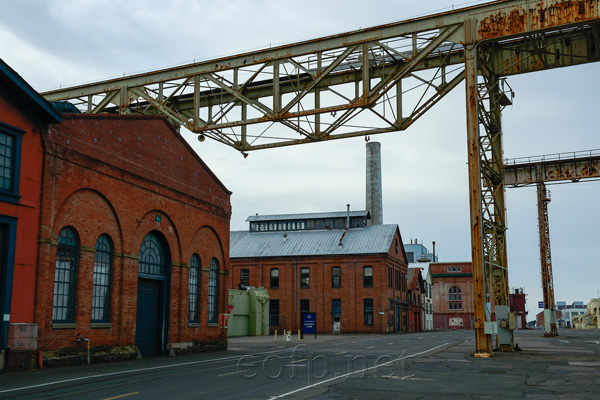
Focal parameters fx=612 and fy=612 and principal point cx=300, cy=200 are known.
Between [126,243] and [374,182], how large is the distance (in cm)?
5068

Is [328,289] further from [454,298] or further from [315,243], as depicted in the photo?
[454,298]

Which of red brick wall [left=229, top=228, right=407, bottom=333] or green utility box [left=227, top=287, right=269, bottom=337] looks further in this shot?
red brick wall [left=229, top=228, right=407, bottom=333]

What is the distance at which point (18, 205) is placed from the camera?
1781 cm

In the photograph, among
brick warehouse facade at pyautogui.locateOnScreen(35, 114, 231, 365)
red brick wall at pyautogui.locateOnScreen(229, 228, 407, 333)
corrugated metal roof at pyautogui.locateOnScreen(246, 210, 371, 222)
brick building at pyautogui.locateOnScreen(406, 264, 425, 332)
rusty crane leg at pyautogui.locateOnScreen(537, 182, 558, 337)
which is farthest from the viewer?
brick building at pyautogui.locateOnScreen(406, 264, 425, 332)

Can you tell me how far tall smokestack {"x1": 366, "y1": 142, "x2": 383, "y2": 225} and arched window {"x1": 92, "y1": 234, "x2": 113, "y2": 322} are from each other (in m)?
50.7

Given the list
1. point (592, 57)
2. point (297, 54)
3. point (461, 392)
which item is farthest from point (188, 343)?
point (592, 57)

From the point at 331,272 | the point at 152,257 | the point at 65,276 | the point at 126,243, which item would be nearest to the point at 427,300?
the point at 331,272

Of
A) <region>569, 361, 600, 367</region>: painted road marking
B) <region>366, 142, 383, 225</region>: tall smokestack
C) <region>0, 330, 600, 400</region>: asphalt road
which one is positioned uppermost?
<region>366, 142, 383, 225</region>: tall smokestack

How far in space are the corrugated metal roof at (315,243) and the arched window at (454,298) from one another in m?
39.5

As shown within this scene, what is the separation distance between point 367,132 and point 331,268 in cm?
4123

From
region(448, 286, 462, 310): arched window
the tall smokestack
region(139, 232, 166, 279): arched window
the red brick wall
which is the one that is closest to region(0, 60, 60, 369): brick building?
region(139, 232, 166, 279): arched window

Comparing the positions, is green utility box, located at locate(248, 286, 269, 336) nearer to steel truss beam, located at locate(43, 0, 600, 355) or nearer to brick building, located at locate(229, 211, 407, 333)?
brick building, located at locate(229, 211, 407, 333)

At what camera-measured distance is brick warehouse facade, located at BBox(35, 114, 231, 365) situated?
19.3 meters

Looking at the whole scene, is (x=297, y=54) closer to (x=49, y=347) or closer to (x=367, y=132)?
(x=367, y=132)
